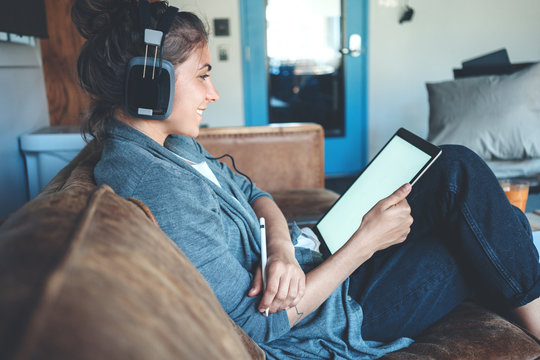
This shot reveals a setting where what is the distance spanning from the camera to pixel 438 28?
4074 mm

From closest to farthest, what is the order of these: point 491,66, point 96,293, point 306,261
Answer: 1. point 96,293
2. point 306,261
3. point 491,66

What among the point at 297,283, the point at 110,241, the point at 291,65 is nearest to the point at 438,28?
the point at 291,65

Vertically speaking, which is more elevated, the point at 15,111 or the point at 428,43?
the point at 428,43

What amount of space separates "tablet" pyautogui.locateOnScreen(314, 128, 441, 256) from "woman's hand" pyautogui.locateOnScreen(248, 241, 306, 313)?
298 millimetres

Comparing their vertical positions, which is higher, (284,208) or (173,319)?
(173,319)

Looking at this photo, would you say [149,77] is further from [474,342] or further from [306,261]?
[474,342]

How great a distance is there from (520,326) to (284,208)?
40.8 inches

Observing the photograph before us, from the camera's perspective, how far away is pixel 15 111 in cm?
180

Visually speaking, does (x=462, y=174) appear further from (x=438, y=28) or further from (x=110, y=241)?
(x=438, y=28)

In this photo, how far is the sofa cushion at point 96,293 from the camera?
0.26 m

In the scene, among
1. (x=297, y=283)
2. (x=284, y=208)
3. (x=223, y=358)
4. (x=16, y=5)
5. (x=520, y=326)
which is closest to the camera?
(x=223, y=358)

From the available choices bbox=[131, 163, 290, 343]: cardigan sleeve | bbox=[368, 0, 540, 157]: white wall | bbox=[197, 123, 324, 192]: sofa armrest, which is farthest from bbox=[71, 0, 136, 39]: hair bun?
bbox=[368, 0, 540, 157]: white wall

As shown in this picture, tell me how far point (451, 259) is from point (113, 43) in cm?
91

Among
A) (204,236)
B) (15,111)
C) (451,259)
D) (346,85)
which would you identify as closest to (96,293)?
(204,236)
